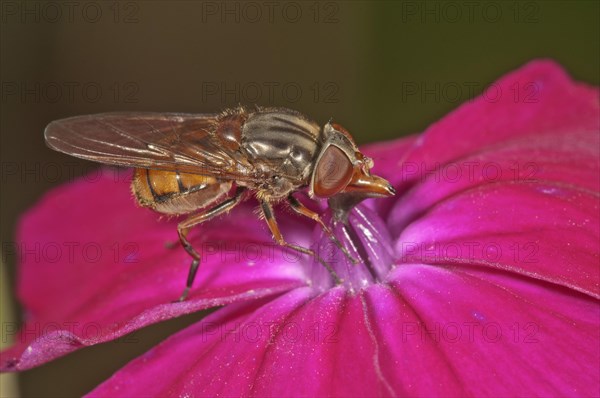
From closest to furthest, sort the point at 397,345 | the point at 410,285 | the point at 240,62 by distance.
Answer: the point at 397,345 → the point at 410,285 → the point at 240,62

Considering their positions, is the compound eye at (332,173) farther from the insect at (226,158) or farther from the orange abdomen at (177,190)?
the orange abdomen at (177,190)

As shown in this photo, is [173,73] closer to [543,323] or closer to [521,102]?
[521,102]

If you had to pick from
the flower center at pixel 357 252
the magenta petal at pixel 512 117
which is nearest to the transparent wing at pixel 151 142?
the flower center at pixel 357 252

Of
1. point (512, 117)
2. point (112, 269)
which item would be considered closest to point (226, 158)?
point (112, 269)

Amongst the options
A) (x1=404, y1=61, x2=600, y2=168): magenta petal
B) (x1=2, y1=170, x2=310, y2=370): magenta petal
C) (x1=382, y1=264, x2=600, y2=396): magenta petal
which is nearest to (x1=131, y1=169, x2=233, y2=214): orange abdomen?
(x1=2, y1=170, x2=310, y2=370): magenta petal

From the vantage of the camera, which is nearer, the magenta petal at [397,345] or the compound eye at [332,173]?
the magenta petal at [397,345]

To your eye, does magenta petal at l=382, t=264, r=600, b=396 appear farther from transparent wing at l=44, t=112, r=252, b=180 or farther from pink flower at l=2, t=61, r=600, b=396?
transparent wing at l=44, t=112, r=252, b=180

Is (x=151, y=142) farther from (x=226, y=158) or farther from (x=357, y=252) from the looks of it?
(x=357, y=252)
